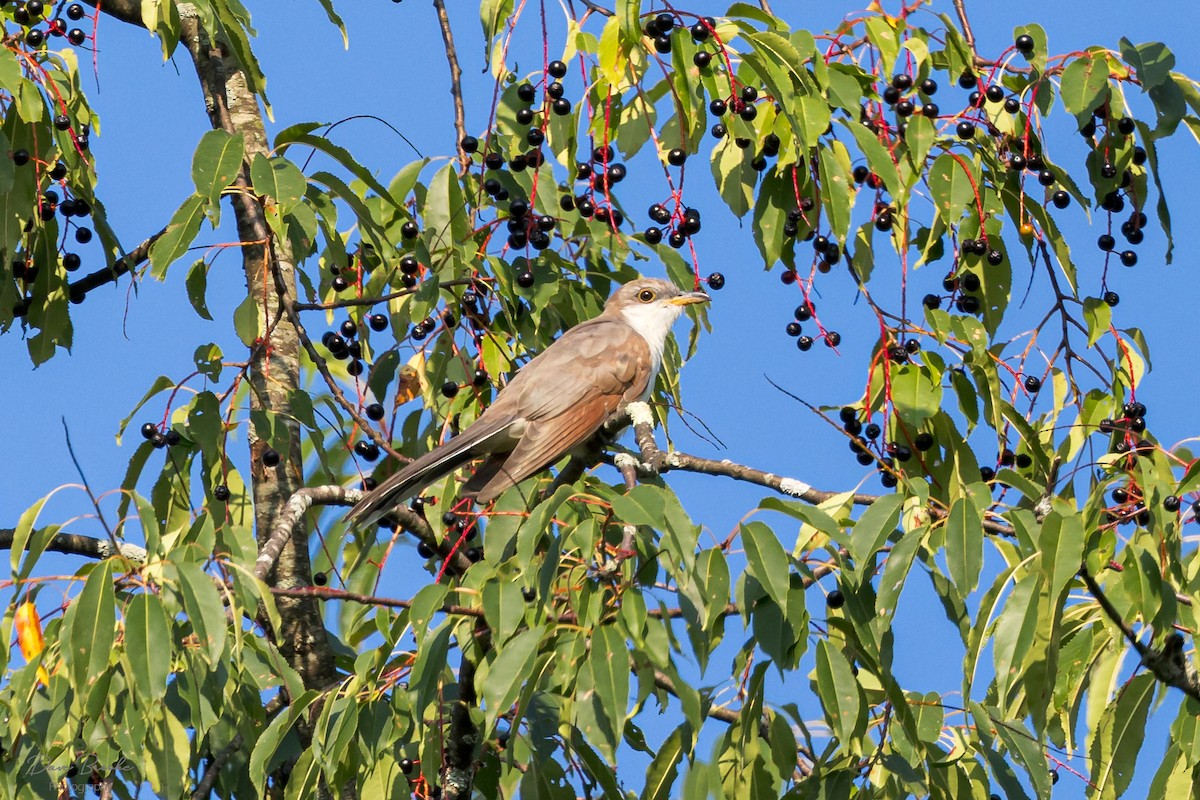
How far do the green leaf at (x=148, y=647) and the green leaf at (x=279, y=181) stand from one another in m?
1.27

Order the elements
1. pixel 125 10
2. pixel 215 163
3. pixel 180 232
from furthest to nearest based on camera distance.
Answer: pixel 125 10 < pixel 215 163 < pixel 180 232

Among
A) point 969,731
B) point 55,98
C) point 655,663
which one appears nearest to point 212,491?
point 55,98

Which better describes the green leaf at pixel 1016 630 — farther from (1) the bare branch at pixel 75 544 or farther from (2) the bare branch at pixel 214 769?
(1) the bare branch at pixel 75 544

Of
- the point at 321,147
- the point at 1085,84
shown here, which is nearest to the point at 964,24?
the point at 1085,84

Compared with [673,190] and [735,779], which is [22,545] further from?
[673,190]

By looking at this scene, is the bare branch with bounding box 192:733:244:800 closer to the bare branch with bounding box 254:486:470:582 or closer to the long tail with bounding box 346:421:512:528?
the bare branch with bounding box 254:486:470:582

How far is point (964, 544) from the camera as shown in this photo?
3094mm

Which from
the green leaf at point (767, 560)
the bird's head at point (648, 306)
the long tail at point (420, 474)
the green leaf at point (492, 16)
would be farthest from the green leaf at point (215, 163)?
the bird's head at point (648, 306)

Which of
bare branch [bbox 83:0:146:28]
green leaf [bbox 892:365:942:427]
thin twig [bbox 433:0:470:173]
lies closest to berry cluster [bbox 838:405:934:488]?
green leaf [bbox 892:365:942:427]

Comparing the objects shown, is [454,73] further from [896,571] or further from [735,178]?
[896,571]

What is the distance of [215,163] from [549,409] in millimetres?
1956

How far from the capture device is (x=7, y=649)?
3.19 metres

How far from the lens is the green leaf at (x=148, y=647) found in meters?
2.92

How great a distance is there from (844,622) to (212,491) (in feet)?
7.58
